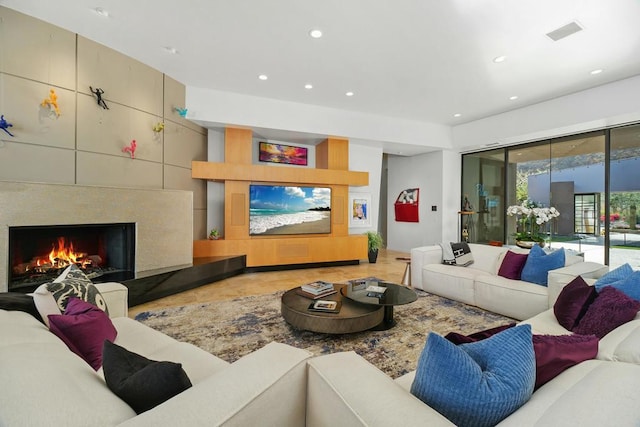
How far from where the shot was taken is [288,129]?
17.4 feet

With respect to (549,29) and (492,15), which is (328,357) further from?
(549,29)

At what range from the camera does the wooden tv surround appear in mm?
5066

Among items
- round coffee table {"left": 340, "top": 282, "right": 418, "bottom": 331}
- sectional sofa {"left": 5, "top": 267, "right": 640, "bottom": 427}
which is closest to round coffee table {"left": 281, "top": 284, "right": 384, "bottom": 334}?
round coffee table {"left": 340, "top": 282, "right": 418, "bottom": 331}

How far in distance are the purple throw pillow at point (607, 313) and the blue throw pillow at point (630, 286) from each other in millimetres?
76

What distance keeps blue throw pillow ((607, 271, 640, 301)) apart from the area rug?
1.17 meters

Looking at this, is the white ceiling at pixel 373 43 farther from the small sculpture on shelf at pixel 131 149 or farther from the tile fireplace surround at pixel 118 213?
the tile fireplace surround at pixel 118 213

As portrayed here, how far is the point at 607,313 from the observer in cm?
165

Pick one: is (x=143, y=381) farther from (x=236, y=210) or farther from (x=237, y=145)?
(x=237, y=145)

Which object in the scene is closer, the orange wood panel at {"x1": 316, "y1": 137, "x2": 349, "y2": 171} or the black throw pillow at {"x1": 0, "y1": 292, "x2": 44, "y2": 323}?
the black throw pillow at {"x1": 0, "y1": 292, "x2": 44, "y2": 323}

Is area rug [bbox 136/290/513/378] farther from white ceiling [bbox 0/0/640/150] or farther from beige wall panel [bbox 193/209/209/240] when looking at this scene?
white ceiling [bbox 0/0/640/150]

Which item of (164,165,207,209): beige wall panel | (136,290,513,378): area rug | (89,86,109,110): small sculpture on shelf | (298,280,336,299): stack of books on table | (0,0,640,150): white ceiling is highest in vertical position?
(0,0,640,150): white ceiling

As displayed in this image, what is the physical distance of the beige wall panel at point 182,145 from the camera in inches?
177

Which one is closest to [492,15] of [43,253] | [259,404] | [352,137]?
[352,137]

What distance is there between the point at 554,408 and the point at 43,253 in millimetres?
4556
